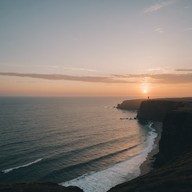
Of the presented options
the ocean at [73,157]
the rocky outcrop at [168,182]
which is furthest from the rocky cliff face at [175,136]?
the rocky outcrop at [168,182]

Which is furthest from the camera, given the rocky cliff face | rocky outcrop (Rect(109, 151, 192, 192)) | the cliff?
the rocky cliff face

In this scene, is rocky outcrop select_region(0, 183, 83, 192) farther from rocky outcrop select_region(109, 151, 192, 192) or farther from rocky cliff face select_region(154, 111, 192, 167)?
rocky cliff face select_region(154, 111, 192, 167)

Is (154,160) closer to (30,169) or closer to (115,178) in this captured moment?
(115,178)

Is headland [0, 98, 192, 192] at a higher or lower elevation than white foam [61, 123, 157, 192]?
higher

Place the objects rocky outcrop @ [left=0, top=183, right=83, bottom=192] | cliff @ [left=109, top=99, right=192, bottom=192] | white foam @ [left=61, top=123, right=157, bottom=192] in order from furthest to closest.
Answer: white foam @ [left=61, top=123, right=157, bottom=192], rocky outcrop @ [left=0, top=183, right=83, bottom=192], cliff @ [left=109, top=99, right=192, bottom=192]

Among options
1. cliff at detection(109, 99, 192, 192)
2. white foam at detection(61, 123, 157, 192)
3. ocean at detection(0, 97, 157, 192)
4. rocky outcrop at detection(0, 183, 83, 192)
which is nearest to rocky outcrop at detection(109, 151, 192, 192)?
cliff at detection(109, 99, 192, 192)

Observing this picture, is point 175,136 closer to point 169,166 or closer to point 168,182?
point 169,166
